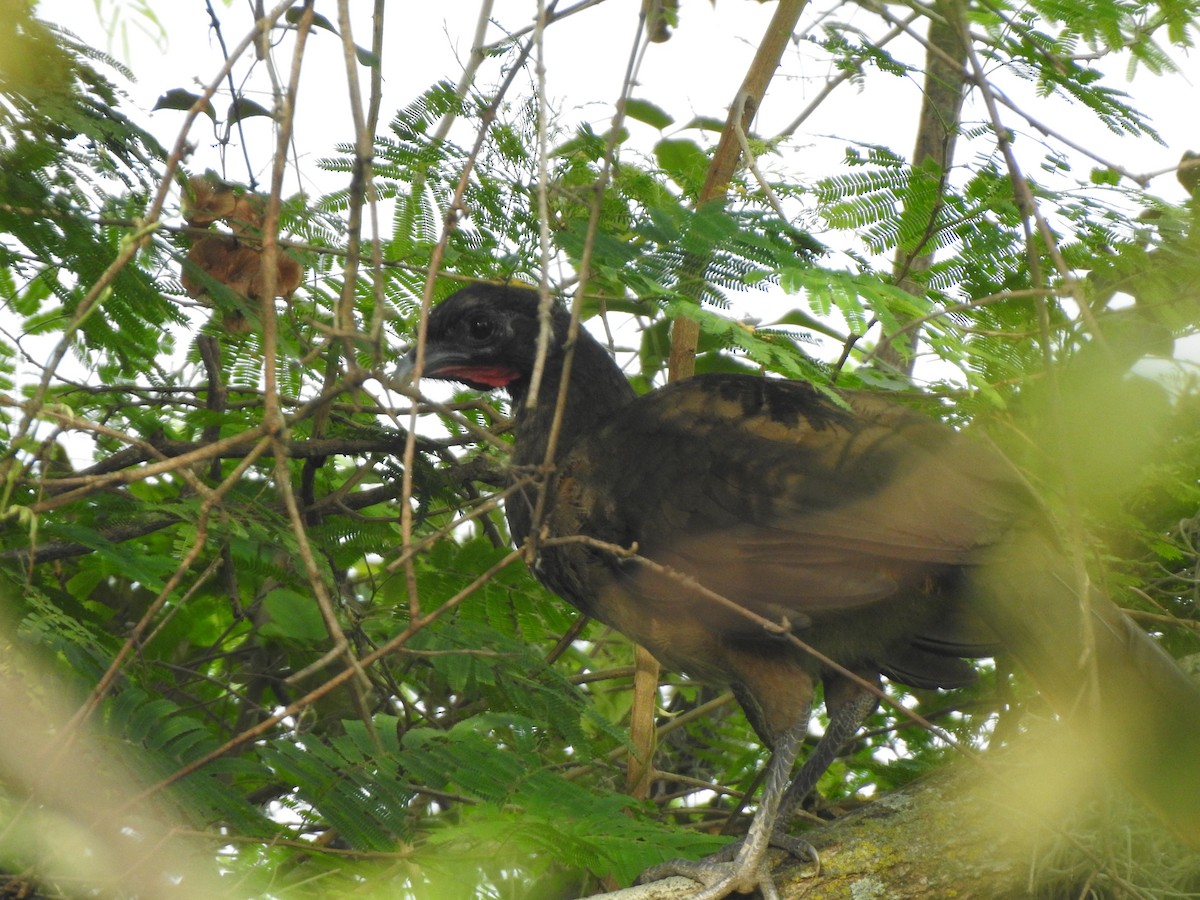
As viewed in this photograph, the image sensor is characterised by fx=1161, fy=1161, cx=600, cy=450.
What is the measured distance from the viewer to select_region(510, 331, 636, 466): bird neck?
3.63 m

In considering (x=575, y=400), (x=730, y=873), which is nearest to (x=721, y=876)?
(x=730, y=873)

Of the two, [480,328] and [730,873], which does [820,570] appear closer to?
[730,873]

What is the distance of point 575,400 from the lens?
146 inches

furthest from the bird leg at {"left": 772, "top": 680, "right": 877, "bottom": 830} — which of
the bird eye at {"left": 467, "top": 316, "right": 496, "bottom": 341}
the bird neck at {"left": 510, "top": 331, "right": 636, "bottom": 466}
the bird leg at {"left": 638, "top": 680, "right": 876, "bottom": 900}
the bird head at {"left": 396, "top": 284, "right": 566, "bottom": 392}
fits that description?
the bird eye at {"left": 467, "top": 316, "right": 496, "bottom": 341}

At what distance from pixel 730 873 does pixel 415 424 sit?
56.5 inches

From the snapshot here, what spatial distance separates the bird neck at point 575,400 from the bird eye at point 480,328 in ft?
0.70

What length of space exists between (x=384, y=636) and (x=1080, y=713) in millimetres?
2027

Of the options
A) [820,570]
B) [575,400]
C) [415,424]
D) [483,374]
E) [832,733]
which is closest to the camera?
[415,424]

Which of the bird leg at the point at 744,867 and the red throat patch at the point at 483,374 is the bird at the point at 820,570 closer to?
the bird leg at the point at 744,867

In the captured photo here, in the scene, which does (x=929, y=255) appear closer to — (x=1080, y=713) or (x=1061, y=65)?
(x=1061, y=65)

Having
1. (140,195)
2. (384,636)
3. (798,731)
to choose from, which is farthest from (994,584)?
(140,195)

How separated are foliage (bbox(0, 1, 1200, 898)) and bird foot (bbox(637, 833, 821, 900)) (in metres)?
0.07

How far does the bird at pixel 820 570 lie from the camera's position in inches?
119

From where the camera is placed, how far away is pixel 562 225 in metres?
3.38
